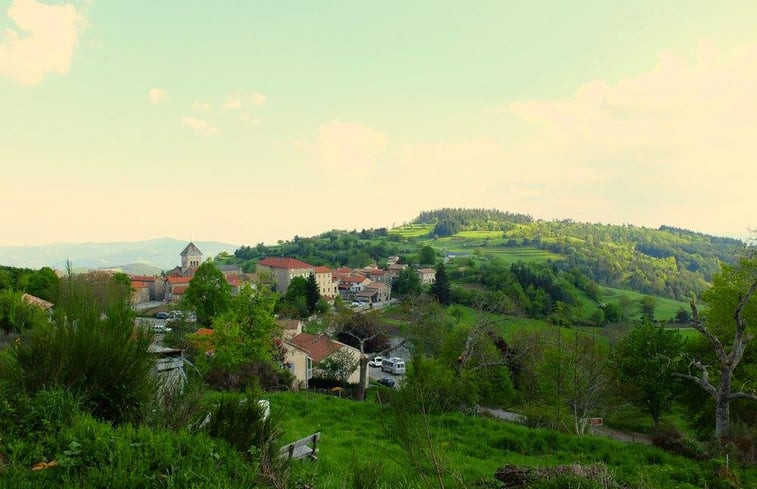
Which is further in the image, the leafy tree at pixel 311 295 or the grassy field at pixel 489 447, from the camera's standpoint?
the leafy tree at pixel 311 295

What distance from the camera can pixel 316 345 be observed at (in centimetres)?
3472

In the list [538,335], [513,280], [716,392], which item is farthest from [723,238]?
[716,392]

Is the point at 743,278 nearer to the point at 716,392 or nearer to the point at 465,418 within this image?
the point at 716,392

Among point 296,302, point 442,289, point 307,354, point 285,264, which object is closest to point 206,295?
point 307,354

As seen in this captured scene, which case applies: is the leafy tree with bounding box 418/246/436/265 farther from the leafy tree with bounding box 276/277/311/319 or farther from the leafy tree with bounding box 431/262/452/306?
the leafy tree with bounding box 276/277/311/319

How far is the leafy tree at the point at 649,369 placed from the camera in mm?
21234

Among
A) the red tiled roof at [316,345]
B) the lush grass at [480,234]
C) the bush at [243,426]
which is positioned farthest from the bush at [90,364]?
the lush grass at [480,234]

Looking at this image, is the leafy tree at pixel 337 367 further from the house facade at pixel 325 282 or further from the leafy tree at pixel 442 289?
the house facade at pixel 325 282

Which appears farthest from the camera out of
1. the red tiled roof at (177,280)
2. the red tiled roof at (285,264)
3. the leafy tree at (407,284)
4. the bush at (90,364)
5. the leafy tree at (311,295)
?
the red tiled roof at (285,264)

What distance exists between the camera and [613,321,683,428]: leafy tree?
2123 centimetres

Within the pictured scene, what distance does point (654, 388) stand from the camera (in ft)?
70.0

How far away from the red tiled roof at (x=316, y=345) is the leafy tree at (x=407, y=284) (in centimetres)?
4205

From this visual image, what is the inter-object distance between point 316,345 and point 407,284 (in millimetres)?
48213

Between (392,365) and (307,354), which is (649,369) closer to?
(307,354)
